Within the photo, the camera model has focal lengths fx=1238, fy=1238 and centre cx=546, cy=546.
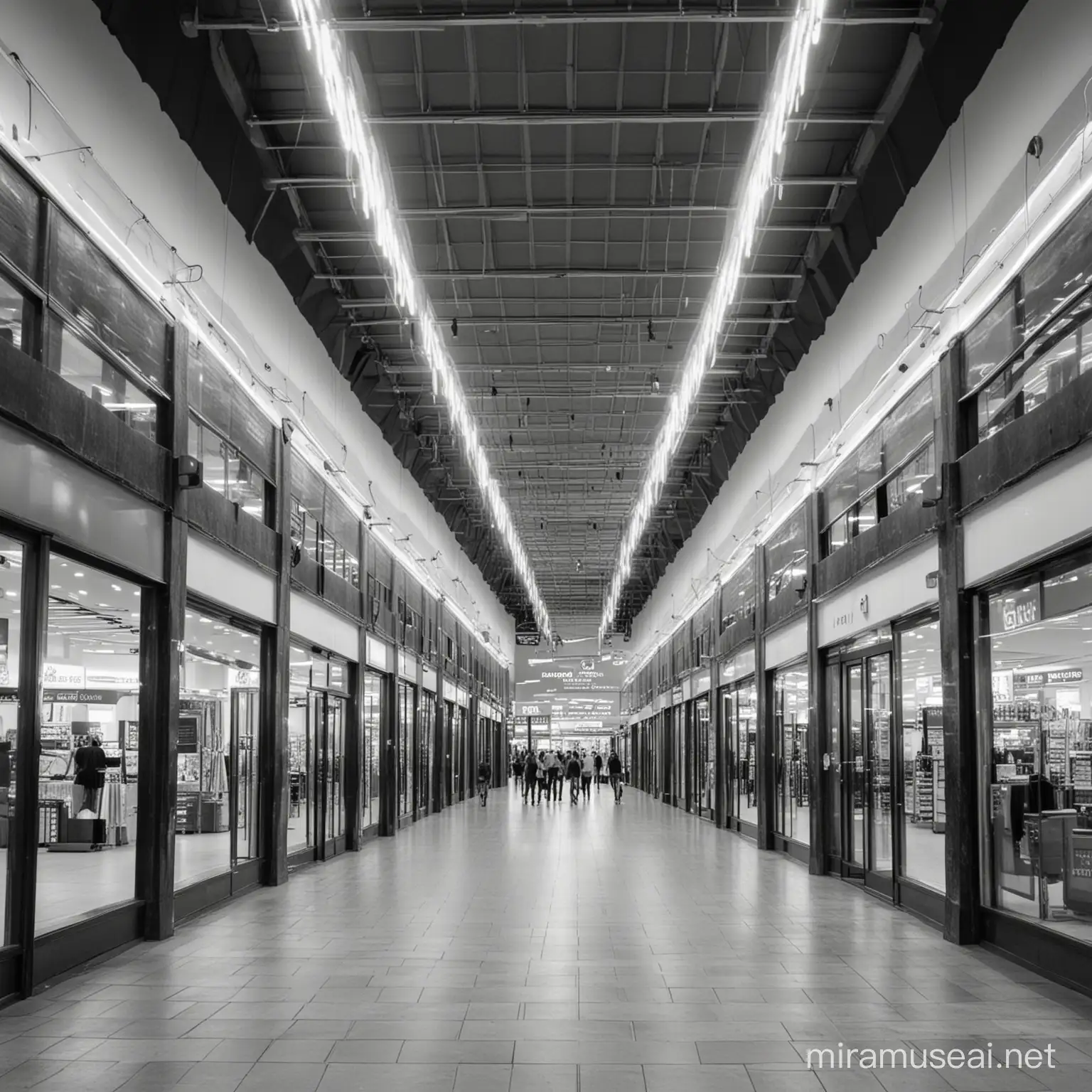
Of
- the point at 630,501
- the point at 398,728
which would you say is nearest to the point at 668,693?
the point at 630,501

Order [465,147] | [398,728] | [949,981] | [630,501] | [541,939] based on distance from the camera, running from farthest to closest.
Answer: [630,501] < [398,728] < [465,147] < [541,939] < [949,981]

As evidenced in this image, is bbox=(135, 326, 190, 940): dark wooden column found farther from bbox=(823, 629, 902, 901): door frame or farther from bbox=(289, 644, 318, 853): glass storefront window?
Result: bbox=(823, 629, 902, 901): door frame

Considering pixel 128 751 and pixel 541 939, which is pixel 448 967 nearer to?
pixel 541 939

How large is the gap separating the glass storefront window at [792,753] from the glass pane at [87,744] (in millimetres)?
7739

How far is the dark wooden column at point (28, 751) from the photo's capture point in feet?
22.3

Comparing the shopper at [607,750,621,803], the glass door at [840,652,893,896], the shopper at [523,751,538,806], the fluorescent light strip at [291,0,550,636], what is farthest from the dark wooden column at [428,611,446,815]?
the glass door at [840,652,893,896]

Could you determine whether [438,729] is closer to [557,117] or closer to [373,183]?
[557,117]

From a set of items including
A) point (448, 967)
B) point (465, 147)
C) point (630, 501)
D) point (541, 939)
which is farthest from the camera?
point (630, 501)

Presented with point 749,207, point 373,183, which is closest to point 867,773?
point 749,207

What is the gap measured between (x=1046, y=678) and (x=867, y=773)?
15.2ft

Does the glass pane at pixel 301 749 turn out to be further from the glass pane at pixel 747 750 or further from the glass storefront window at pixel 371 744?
the glass pane at pixel 747 750

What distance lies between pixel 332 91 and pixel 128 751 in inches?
202

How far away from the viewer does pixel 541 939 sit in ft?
29.3

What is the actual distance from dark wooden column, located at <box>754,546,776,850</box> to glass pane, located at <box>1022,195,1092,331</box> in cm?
939
